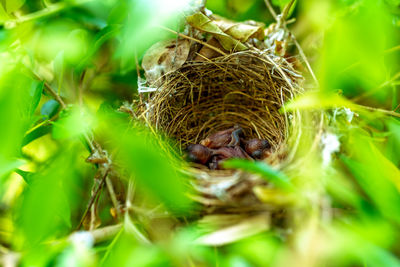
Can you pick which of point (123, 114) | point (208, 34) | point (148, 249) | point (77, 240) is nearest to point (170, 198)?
point (148, 249)

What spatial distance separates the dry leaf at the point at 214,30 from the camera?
3.43 ft

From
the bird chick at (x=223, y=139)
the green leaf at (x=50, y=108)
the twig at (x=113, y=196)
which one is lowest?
the bird chick at (x=223, y=139)

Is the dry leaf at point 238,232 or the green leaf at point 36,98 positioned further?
the green leaf at point 36,98

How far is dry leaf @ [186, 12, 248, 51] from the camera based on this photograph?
3.43 ft

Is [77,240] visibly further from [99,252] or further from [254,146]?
[254,146]

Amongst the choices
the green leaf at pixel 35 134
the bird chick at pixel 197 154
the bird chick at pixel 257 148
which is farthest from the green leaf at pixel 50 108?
the bird chick at pixel 257 148

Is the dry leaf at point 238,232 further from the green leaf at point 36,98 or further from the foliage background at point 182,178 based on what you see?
the green leaf at point 36,98

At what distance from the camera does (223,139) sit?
4.41 ft

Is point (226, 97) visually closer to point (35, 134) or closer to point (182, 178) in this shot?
point (182, 178)

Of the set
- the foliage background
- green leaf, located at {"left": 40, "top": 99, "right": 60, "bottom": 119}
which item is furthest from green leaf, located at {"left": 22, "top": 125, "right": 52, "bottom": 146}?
green leaf, located at {"left": 40, "top": 99, "right": 60, "bottom": 119}

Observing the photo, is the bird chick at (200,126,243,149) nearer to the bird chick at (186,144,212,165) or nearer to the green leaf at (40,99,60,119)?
the bird chick at (186,144,212,165)

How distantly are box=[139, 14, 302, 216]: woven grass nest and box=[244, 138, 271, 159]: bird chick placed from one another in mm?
40

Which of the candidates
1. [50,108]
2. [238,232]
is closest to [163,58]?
[50,108]

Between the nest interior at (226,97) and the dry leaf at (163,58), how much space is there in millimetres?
30
